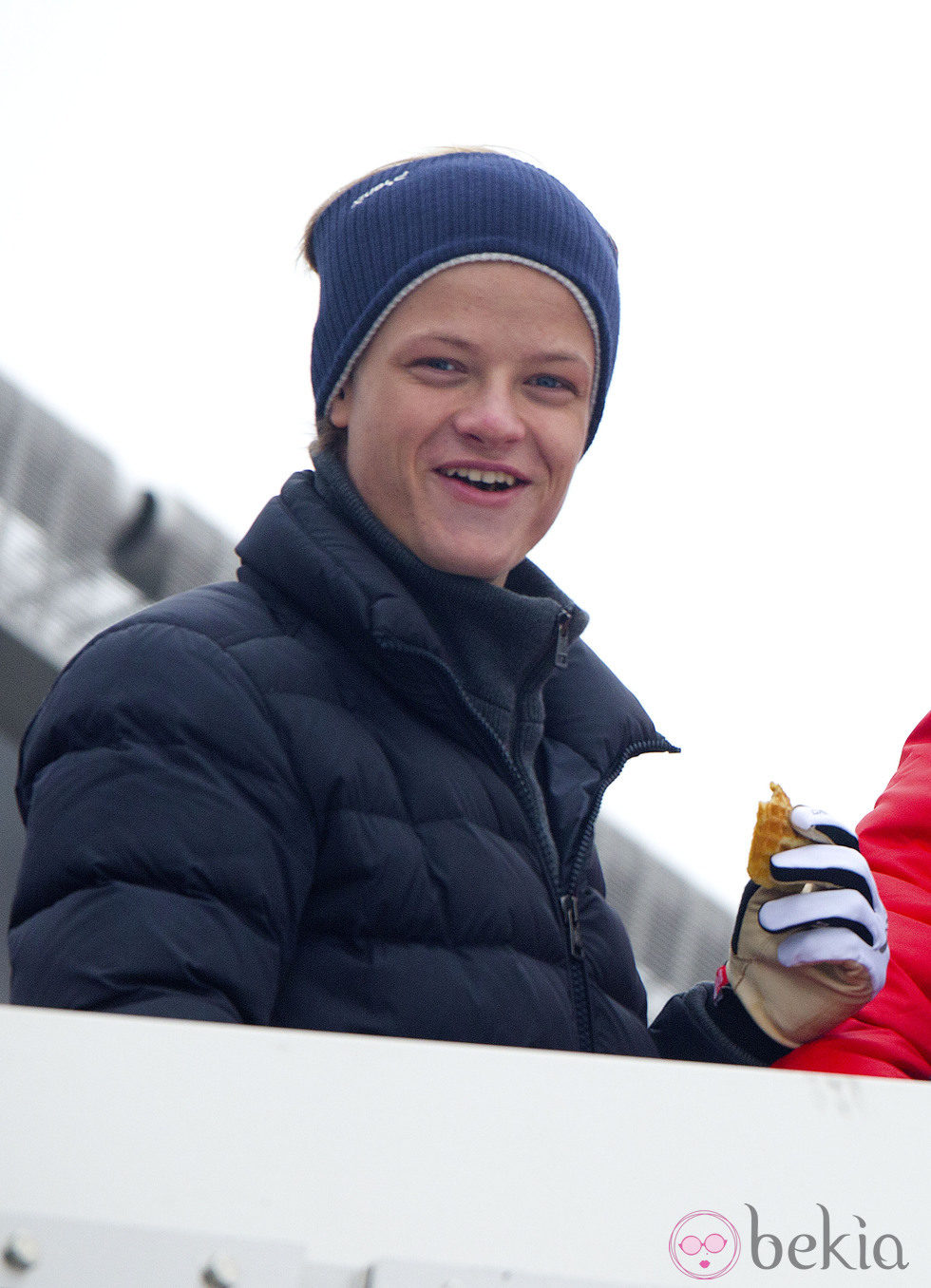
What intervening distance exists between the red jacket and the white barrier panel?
2.20ft

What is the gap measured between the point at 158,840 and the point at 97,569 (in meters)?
6.22

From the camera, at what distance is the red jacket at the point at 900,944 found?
1.43 meters

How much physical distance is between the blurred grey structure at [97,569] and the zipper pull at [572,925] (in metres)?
5.58

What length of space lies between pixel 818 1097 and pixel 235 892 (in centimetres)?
42

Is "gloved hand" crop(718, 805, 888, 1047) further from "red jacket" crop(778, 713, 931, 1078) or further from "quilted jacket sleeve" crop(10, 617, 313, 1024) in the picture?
"quilted jacket sleeve" crop(10, 617, 313, 1024)

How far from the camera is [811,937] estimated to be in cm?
131

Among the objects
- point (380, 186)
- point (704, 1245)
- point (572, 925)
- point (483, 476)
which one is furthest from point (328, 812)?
point (380, 186)

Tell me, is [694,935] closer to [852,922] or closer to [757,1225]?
[852,922]

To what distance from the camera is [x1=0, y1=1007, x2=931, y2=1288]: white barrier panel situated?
2.12 ft

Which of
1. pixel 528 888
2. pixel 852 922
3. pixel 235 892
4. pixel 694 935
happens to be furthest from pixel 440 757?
pixel 694 935

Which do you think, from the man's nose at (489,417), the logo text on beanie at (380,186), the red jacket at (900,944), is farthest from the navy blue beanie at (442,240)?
the red jacket at (900,944)

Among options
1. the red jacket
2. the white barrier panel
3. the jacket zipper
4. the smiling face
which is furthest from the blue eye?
the white barrier panel

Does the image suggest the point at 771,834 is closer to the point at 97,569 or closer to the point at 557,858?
the point at 557,858

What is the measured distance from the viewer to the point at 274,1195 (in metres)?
0.66
